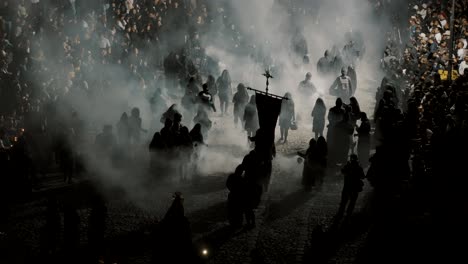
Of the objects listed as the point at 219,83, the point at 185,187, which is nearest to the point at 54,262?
the point at 185,187

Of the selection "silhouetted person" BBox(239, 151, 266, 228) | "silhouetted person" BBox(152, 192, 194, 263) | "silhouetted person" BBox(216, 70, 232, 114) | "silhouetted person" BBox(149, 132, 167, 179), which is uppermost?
"silhouetted person" BBox(216, 70, 232, 114)

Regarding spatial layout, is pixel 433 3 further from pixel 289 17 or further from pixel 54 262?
pixel 289 17

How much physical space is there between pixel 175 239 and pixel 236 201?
2.61m

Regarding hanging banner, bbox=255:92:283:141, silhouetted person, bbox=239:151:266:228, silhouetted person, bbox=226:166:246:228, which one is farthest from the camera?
hanging banner, bbox=255:92:283:141

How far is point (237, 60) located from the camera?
38406 mm

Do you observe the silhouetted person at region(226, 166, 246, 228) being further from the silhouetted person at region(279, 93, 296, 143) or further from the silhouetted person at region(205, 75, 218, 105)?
the silhouetted person at region(205, 75, 218, 105)

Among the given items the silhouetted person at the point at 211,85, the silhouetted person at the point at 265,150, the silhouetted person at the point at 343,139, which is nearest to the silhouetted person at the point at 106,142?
the silhouetted person at the point at 265,150

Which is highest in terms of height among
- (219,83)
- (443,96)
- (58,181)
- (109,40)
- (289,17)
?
(289,17)

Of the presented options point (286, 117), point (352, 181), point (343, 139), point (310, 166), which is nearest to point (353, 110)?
point (343, 139)

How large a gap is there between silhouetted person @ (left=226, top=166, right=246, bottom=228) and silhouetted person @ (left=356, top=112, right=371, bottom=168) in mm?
5703

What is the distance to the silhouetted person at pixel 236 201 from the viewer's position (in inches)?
473

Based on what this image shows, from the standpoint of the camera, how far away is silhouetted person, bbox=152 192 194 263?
31.6 feet

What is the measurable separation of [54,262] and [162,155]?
5751 mm

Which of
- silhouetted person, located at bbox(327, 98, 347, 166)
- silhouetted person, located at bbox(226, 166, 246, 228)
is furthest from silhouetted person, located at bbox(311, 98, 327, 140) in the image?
silhouetted person, located at bbox(226, 166, 246, 228)
